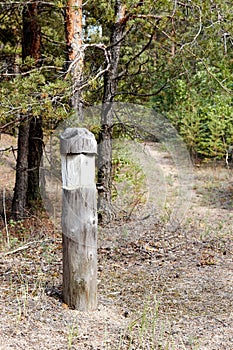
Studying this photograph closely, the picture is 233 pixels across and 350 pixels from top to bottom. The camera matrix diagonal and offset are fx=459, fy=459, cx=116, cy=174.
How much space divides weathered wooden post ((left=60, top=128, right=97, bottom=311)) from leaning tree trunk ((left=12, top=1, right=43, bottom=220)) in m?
2.64

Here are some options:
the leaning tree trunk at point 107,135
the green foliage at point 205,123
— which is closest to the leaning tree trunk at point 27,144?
the leaning tree trunk at point 107,135

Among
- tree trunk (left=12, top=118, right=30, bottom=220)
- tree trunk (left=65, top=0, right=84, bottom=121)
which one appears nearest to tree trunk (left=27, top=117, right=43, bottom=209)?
tree trunk (left=12, top=118, right=30, bottom=220)

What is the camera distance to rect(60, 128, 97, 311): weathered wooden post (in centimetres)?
270

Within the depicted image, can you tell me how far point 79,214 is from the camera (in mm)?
2736

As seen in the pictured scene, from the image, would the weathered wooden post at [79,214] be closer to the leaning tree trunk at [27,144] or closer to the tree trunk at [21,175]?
the leaning tree trunk at [27,144]

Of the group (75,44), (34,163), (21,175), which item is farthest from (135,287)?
(34,163)

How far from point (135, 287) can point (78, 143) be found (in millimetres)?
1290

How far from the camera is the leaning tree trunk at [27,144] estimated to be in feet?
18.0

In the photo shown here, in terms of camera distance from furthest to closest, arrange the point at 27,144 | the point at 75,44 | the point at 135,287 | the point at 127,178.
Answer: the point at 27,144
the point at 127,178
the point at 75,44
the point at 135,287

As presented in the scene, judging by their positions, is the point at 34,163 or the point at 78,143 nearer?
the point at 78,143

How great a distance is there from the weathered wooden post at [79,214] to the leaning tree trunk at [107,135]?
2.24 metres

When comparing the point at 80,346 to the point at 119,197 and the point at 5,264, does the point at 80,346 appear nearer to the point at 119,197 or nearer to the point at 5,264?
the point at 5,264

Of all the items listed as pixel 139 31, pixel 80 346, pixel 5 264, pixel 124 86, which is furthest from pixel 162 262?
pixel 139 31

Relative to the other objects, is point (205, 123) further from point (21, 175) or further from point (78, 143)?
point (78, 143)
